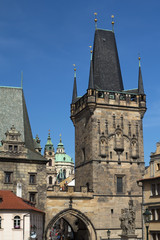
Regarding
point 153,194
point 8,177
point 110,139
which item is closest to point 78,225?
point 110,139

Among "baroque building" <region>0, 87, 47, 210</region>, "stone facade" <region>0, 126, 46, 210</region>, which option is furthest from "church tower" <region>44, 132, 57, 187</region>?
"stone facade" <region>0, 126, 46, 210</region>

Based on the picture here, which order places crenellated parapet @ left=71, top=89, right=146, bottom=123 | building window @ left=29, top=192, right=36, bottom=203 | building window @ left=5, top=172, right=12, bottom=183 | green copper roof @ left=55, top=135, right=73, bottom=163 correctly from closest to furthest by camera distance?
building window @ left=5, top=172, right=12, bottom=183, building window @ left=29, top=192, right=36, bottom=203, crenellated parapet @ left=71, top=89, right=146, bottom=123, green copper roof @ left=55, top=135, right=73, bottom=163

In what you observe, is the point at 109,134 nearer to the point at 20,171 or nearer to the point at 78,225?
the point at 20,171

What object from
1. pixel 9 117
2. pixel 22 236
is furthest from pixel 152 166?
pixel 9 117

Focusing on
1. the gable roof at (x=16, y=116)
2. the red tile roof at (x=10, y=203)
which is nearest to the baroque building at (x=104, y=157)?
the gable roof at (x=16, y=116)

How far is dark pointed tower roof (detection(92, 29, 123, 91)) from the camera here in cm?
5028

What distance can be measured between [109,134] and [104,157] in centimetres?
283

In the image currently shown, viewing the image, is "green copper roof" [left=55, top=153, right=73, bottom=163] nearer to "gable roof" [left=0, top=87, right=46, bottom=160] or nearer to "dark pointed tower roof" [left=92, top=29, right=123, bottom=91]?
"dark pointed tower roof" [left=92, top=29, right=123, bottom=91]

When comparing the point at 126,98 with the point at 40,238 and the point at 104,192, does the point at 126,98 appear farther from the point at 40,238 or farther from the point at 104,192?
the point at 40,238

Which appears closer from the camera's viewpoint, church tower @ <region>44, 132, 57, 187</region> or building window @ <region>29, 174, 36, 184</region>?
building window @ <region>29, 174, 36, 184</region>

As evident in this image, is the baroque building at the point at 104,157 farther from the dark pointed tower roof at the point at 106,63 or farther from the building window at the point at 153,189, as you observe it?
the building window at the point at 153,189

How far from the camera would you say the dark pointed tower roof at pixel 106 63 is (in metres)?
50.3

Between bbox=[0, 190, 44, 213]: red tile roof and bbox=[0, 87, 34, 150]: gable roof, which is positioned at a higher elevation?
bbox=[0, 87, 34, 150]: gable roof

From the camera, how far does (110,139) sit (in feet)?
155
